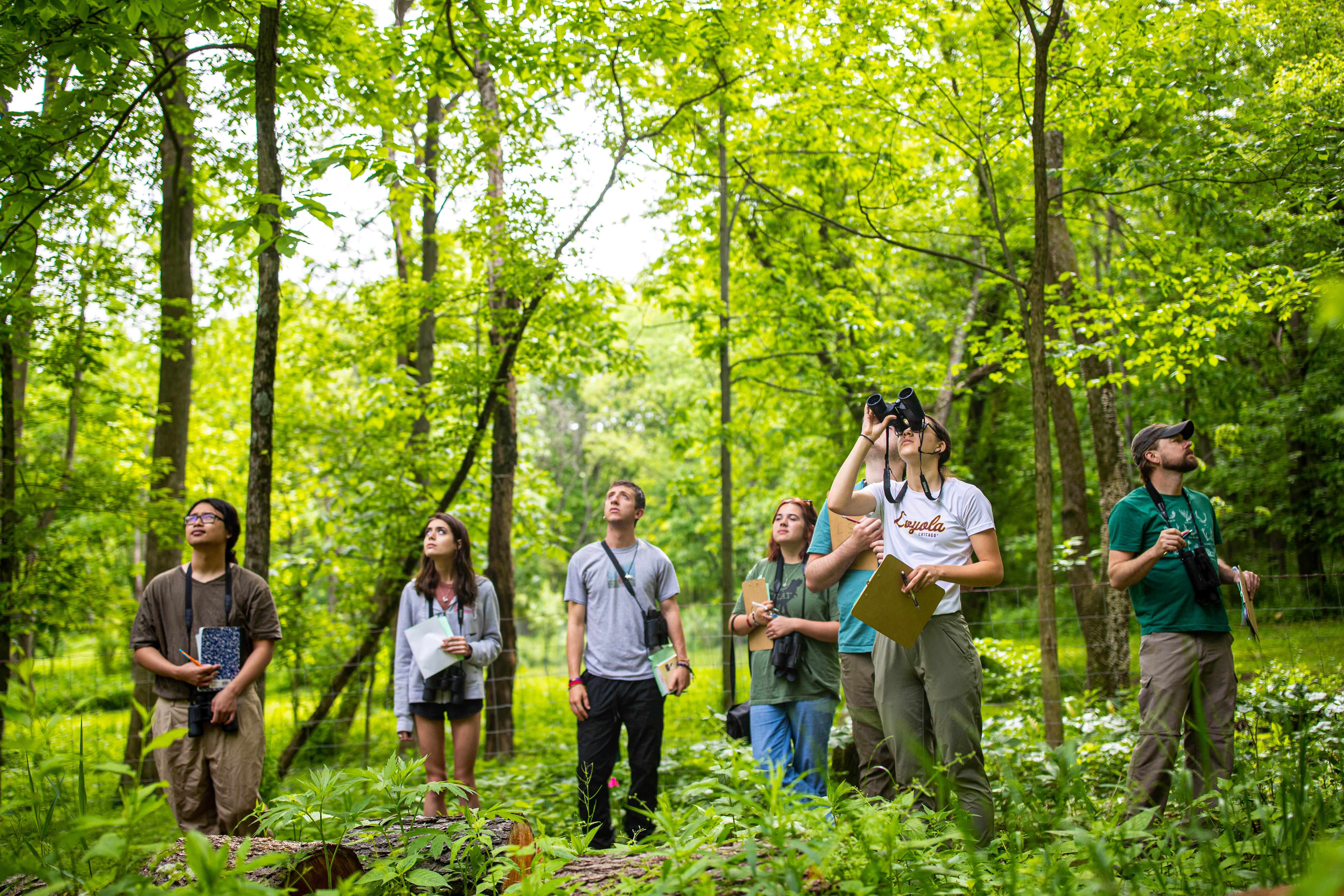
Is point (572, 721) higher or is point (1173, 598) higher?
point (1173, 598)

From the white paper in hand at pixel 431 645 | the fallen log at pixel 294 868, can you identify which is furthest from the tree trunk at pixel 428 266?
the fallen log at pixel 294 868

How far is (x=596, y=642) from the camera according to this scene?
15.5 feet

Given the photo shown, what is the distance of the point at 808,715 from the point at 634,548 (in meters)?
1.33

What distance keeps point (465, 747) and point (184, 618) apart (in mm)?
1599

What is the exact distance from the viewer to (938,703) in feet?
11.2

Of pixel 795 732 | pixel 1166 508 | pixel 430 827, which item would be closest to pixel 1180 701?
pixel 1166 508

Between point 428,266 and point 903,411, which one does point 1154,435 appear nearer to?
point 903,411

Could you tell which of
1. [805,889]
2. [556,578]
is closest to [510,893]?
[805,889]

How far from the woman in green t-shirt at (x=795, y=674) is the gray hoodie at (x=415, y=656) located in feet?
4.72

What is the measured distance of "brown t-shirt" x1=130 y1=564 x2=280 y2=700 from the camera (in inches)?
159

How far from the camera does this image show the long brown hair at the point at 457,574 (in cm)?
485

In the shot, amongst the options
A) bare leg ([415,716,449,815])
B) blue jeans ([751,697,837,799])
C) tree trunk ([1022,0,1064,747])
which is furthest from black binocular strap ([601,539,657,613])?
tree trunk ([1022,0,1064,747])

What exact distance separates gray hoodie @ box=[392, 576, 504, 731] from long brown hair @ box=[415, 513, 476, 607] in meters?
0.04

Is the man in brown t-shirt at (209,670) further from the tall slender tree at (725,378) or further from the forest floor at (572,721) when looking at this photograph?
the tall slender tree at (725,378)
